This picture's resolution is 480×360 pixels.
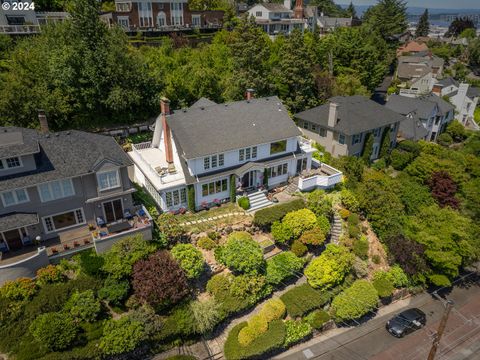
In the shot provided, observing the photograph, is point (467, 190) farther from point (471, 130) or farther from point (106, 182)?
point (106, 182)

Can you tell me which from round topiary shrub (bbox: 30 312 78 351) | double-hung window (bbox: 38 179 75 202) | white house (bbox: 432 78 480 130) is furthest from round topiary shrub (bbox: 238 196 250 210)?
white house (bbox: 432 78 480 130)

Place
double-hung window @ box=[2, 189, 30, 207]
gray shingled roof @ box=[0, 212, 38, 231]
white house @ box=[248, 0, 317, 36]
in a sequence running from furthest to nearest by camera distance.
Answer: white house @ box=[248, 0, 317, 36] → double-hung window @ box=[2, 189, 30, 207] → gray shingled roof @ box=[0, 212, 38, 231]

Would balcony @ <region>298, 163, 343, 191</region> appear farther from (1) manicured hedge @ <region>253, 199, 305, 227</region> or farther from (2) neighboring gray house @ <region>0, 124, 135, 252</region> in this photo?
(2) neighboring gray house @ <region>0, 124, 135, 252</region>

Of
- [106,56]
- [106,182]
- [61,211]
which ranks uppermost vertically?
[106,56]

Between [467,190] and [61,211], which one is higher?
[61,211]

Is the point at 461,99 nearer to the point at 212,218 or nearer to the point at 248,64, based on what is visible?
the point at 248,64

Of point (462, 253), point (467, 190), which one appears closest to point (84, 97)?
point (462, 253)

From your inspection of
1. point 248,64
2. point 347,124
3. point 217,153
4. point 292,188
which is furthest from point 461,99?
point 217,153
